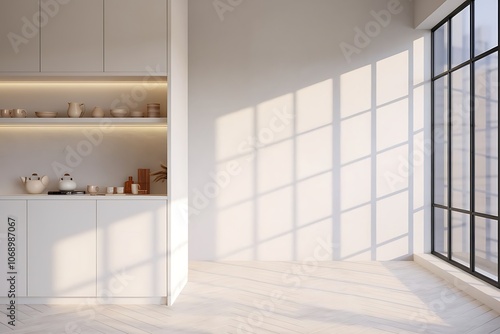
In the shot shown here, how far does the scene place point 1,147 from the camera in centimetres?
518

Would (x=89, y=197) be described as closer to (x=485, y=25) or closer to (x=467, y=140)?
(x=467, y=140)

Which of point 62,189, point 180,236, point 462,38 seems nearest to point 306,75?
point 462,38

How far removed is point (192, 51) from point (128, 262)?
296 cm

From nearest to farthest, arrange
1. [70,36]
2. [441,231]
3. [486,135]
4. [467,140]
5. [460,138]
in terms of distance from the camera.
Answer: [70,36]
[486,135]
[467,140]
[460,138]
[441,231]

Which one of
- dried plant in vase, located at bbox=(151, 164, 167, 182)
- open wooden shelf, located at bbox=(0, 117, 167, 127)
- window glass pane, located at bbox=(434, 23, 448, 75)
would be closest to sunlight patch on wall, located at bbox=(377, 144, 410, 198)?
window glass pane, located at bbox=(434, 23, 448, 75)

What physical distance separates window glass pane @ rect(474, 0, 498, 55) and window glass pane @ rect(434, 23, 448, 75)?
86cm

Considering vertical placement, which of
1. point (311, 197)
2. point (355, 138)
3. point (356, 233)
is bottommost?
point (356, 233)

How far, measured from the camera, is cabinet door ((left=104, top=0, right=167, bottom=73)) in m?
4.55

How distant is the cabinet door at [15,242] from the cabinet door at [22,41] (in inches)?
45.7

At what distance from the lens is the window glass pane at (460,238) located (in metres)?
5.48

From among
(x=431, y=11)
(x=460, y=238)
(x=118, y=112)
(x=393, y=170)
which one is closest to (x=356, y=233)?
(x=393, y=170)

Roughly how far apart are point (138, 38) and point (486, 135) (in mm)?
3226

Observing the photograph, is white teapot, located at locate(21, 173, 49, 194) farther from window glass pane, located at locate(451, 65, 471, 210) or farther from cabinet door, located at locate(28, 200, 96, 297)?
window glass pane, located at locate(451, 65, 471, 210)

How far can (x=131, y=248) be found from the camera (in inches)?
177
